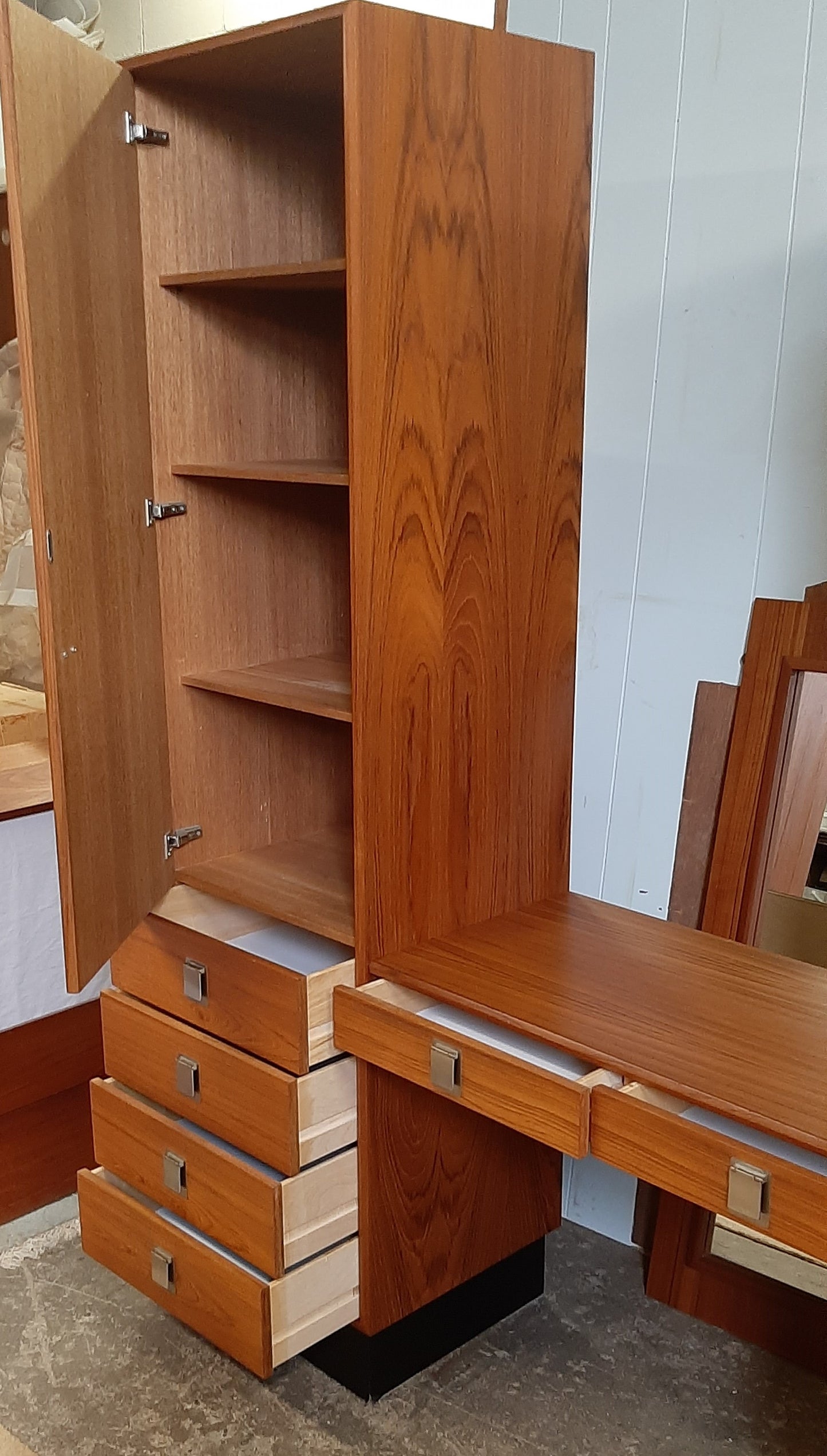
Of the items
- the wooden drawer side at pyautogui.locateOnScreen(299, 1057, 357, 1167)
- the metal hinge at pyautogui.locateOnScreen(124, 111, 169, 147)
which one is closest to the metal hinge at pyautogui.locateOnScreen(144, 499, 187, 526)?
the metal hinge at pyautogui.locateOnScreen(124, 111, 169, 147)

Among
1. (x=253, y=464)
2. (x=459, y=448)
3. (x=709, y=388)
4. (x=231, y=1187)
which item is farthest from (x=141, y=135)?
(x=231, y=1187)

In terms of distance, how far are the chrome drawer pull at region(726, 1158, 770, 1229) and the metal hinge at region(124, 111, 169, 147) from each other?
1.42m

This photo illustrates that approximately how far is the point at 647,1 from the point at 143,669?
3.89ft

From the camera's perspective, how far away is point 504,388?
5.20ft

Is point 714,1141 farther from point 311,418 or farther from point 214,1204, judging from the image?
point 311,418

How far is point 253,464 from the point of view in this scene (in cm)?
180

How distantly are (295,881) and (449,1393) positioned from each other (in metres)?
0.81

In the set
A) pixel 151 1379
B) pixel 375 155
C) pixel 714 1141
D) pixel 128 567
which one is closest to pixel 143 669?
pixel 128 567

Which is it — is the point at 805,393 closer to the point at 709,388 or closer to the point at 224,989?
the point at 709,388

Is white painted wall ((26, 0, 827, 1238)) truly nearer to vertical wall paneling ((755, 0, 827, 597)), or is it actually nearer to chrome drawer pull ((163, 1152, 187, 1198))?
vertical wall paneling ((755, 0, 827, 597))

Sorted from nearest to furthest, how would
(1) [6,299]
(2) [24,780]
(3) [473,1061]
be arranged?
(3) [473,1061]
(2) [24,780]
(1) [6,299]

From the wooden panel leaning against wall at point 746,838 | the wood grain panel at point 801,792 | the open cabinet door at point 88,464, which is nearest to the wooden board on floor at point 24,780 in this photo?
the open cabinet door at point 88,464

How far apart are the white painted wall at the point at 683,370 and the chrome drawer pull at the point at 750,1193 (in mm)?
790

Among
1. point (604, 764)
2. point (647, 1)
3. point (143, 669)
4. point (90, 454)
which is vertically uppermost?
point (647, 1)
